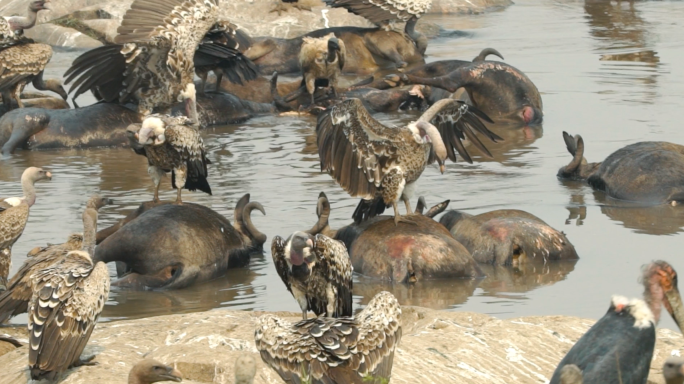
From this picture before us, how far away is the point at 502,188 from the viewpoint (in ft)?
38.7

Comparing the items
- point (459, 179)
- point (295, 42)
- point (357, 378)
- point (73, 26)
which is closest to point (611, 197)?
point (459, 179)

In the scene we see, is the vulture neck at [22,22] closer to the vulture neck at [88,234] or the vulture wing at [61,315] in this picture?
the vulture neck at [88,234]

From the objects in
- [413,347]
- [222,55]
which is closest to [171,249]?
[413,347]

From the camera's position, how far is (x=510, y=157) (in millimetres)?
13430

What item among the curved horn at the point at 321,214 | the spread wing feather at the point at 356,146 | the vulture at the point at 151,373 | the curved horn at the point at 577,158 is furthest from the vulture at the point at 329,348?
the curved horn at the point at 577,158

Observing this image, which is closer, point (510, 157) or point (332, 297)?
point (332, 297)

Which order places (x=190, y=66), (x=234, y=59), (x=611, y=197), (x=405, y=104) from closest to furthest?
1. (x=611, y=197)
2. (x=190, y=66)
3. (x=234, y=59)
4. (x=405, y=104)

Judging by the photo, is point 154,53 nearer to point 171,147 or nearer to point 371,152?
point 171,147

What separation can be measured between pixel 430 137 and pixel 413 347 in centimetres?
355

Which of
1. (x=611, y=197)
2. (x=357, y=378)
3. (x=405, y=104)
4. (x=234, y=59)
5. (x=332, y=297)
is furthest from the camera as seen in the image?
(x=405, y=104)

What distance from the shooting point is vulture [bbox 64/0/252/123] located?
12688 mm

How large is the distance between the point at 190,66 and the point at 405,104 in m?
3.81

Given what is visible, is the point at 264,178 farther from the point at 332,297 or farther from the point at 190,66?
the point at 332,297

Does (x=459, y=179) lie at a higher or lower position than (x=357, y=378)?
lower
